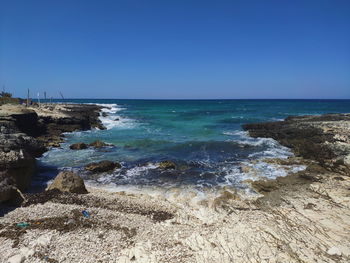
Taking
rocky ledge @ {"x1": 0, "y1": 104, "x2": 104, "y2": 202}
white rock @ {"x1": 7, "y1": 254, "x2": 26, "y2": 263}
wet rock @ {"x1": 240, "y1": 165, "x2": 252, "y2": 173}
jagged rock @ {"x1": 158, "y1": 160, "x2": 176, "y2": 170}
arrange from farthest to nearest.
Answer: jagged rock @ {"x1": 158, "y1": 160, "x2": 176, "y2": 170} < wet rock @ {"x1": 240, "y1": 165, "x2": 252, "y2": 173} < rocky ledge @ {"x1": 0, "y1": 104, "x2": 104, "y2": 202} < white rock @ {"x1": 7, "y1": 254, "x2": 26, "y2": 263}

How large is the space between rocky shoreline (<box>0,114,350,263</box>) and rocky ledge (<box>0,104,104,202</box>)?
1371mm

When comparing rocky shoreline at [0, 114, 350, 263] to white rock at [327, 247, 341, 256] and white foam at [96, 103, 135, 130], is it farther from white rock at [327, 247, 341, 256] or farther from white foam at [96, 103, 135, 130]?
white foam at [96, 103, 135, 130]

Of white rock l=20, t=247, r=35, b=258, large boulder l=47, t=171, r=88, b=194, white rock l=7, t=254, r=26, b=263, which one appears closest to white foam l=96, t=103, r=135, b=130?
large boulder l=47, t=171, r=88, b=194

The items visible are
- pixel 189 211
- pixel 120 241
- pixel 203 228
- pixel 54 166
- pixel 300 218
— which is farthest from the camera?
pixel 54 166

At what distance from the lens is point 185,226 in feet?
25.3

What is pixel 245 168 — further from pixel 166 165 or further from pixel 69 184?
pixel 69 184

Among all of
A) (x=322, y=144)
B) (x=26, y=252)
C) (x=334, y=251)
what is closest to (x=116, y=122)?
(x=322, y=144)

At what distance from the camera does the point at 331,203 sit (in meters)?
9.25

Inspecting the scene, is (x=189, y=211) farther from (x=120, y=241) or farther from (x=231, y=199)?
(x=120, y=241)

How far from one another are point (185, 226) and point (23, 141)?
1180 cm

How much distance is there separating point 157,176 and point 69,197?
17.4 ft

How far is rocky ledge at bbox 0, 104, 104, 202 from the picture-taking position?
10083 mm

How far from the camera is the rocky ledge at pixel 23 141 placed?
397 inches

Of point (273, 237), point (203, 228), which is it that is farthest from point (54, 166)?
point (273, 237)
